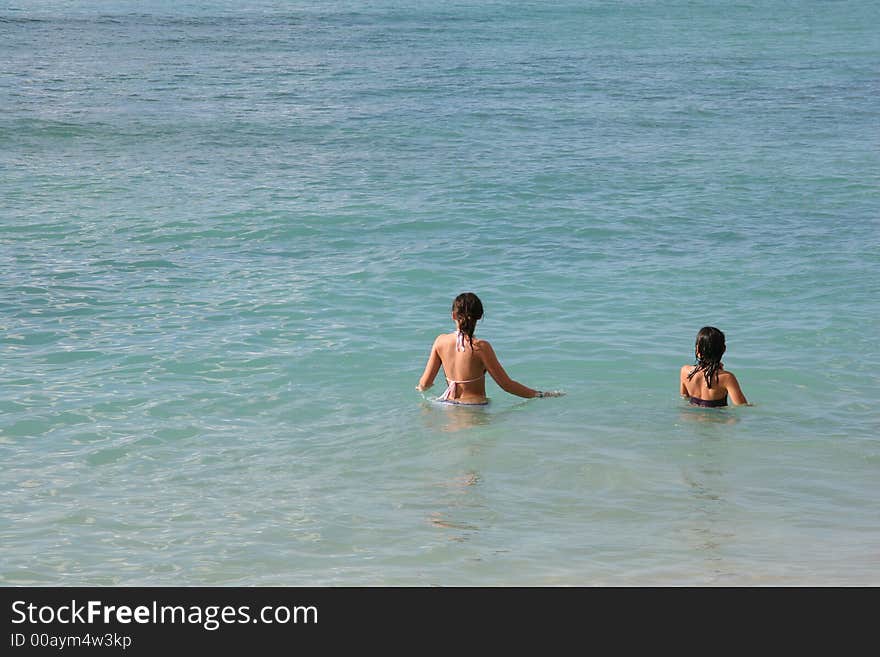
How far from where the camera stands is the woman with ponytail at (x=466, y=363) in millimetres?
9164

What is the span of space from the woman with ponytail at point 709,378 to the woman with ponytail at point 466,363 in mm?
1098

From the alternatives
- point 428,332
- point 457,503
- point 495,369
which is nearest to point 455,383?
point 495,369

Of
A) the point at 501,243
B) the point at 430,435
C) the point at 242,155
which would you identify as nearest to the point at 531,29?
the point at 242,155

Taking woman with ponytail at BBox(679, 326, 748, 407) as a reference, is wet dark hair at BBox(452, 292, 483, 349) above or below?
above

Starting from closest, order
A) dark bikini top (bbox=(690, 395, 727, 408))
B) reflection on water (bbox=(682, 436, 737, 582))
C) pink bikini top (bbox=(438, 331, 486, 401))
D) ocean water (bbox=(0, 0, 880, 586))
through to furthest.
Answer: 1. reflection on water (bbox=(682, 436, 737, 582))
2. ocean water (bbox=(0, 0, 880, 586))
3. pink bikini top (bbox=(438, 331, 486, 401))
4. dark bikini top (bbox=(690, 395, 727, 408))

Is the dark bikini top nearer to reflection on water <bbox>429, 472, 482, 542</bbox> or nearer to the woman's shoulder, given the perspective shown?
the woman's shoulder

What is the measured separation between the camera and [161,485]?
828cm

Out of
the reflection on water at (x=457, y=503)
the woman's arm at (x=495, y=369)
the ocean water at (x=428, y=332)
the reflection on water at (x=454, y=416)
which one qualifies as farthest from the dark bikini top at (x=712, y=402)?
the reflection on water at (x=457, y=503)

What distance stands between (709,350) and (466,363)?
1.92m

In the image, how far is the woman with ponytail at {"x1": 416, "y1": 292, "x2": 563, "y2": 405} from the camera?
916 centimetres

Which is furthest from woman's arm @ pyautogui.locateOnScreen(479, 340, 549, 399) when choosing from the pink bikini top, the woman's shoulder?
the woman's shoulder

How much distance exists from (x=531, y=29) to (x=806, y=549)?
40.2 meters

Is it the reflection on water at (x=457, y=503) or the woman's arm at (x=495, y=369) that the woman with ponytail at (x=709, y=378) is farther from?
the reflection on water at (x=457, y=503)

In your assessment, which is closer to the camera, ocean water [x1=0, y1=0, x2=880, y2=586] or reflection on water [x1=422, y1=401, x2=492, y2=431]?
ocean water [x1=0, y1=0, x2=880, y2=586]
